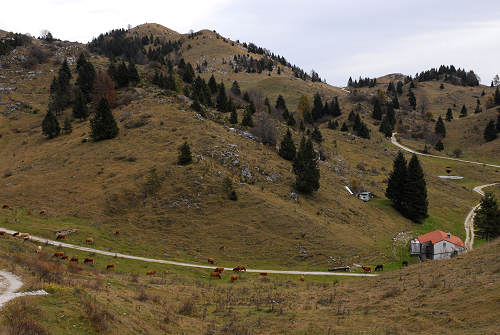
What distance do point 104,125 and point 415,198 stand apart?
74124 mm

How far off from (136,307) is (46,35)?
209097 mm

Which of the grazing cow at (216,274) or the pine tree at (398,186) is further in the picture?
the pine tree at (398,186)

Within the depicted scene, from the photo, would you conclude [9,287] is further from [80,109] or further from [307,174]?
[80,109]

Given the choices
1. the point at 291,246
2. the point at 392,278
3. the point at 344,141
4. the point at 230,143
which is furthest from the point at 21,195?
the point at 344,141

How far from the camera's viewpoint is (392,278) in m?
35.8

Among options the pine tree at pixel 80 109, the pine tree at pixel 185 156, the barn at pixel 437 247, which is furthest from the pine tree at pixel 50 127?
the barn at pixel 437 247

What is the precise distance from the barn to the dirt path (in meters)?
59.9

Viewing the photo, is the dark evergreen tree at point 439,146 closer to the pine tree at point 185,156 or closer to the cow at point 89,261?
the pine tree at point 185,156

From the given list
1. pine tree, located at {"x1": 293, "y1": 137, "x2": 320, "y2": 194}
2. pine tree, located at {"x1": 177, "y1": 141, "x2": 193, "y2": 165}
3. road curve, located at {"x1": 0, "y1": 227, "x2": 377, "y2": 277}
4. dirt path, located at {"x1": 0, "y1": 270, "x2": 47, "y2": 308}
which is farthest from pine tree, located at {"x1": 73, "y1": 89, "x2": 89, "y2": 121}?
dirt path, located at {"x1": 0, "y1": 270, "x2": 47, "y2": 308}

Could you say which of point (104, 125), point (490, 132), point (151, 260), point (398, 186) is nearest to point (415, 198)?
point (398, 186)

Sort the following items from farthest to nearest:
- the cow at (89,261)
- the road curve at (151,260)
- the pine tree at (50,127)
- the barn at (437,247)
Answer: the pine tree at (50,127) < the barn at (437,247) < the road curve at (151,260) < the cow at (89,261)

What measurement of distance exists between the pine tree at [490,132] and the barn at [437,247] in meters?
122

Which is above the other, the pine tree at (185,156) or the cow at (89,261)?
the pine tree at (185,156)

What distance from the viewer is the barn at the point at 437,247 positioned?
59.9 meters
